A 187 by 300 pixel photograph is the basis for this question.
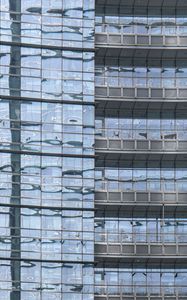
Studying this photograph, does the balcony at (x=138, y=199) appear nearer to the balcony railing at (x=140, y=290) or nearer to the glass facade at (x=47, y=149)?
the glass facade at (x=47, y=149)

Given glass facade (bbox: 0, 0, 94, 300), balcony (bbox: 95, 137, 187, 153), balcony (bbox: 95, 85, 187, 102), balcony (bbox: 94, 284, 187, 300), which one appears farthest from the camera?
balcony (bbox: 95, 85, 187, 102)

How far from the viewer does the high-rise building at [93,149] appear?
247 ft

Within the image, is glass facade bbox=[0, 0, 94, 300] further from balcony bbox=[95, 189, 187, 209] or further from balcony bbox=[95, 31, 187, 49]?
balcony bbox=[95, 189, 187, 209]

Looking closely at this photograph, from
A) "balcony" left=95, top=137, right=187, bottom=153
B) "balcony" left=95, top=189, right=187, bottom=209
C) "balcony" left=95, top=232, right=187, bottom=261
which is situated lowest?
"balcony" left=95, top=232, right=187, bottom=261

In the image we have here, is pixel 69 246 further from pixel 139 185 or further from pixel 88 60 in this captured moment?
pixel 88 60

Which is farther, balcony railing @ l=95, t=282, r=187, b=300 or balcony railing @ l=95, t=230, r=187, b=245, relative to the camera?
balcony railing @ l=95, t=230, r=187, b=245

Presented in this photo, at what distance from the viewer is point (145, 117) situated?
3150 inches

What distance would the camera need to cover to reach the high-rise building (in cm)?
7531

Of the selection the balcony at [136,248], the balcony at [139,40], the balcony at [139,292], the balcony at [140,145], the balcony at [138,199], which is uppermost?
the balcony at [139,40]

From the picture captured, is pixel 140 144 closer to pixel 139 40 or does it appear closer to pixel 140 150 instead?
pixel 140 150

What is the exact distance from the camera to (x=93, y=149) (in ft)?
252

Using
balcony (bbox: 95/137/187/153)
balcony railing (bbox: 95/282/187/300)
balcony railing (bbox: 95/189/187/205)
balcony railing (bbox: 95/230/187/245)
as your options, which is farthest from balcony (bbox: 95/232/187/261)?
balcony (bbox: 95/137/187/153)

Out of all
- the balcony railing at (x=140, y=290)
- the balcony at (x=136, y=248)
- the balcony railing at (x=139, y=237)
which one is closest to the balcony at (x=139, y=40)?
the balcony railing at (x=139, y=237)

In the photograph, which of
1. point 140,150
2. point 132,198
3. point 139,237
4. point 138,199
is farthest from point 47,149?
point 139,237
